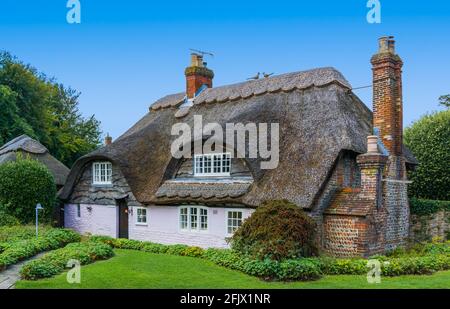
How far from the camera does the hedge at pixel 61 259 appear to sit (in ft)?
41.5

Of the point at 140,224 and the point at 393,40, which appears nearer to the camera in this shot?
the point at 393,40

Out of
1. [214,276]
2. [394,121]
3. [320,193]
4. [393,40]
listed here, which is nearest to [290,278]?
[214,276]

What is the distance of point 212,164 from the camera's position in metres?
19.5

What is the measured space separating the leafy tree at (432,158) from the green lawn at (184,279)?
13.2 metres

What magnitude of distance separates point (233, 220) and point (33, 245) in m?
7.32

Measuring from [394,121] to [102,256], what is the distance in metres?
11.5

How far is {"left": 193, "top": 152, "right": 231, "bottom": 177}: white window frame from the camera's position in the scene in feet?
62.8

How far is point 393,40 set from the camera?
57.6 feet

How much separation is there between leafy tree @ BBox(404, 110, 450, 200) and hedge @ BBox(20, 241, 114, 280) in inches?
708

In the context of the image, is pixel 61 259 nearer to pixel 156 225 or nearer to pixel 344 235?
pixel 156 225

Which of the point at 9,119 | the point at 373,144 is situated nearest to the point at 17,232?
the point at 373,144

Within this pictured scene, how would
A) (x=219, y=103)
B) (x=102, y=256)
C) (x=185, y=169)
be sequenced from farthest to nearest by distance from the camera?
1. (x=219, y=103)
2. (x=185, y=169)
3. (x=102, y=256)

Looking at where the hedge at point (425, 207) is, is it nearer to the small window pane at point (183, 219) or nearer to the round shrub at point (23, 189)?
the small window pane at point (183, 219)
